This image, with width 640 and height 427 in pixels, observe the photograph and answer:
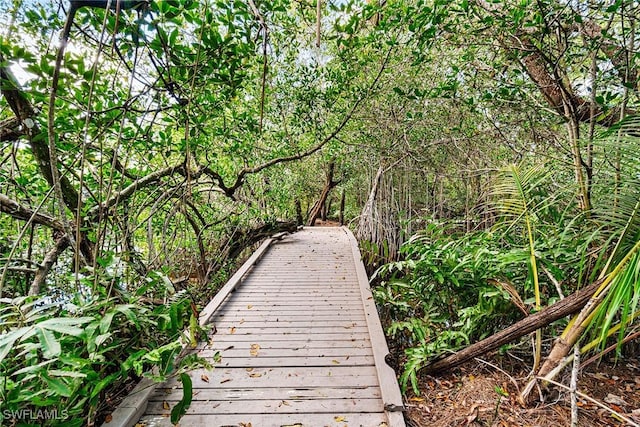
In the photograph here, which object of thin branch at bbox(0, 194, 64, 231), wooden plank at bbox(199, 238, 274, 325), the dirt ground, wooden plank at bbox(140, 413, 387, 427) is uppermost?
thin branch at bbox(0, 194, 64, 231)

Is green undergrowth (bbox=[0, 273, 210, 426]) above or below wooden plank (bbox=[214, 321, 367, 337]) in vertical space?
above

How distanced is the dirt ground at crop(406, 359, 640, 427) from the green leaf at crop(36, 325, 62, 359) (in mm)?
1753

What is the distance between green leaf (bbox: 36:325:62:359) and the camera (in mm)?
1068

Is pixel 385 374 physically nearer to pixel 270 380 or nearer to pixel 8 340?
pixel 270 380

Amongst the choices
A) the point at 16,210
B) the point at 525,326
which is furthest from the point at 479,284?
the point at 16,210

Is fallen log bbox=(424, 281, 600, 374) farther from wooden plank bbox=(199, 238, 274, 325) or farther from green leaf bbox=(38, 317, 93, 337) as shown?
green leaf bbox=(38, 317, 93, 337)

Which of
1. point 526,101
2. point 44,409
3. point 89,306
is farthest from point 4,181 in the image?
point 526,101

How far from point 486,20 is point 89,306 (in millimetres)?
3086

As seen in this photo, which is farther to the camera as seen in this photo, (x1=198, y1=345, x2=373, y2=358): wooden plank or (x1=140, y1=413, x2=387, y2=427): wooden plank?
(x1=198, y1=345, x2=373, y2=358): wooden plank

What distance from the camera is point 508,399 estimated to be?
1.94 m

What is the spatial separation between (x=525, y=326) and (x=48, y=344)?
7.44 ft

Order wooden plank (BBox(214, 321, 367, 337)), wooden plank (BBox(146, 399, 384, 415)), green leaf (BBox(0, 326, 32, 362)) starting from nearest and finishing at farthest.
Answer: green leaf (BBox(0, 326, 32, 362)) → wooden plank (BBox(146, 399, 384, 415)) → wooden plank (BBox(214, 321, 367, 337))

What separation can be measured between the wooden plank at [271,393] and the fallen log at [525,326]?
60 centimetres

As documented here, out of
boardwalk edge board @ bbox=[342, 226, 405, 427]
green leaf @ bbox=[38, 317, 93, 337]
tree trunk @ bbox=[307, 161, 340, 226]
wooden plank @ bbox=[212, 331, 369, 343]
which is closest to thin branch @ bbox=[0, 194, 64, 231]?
green leaf @ bbox=[38, 317, 93, 337]
